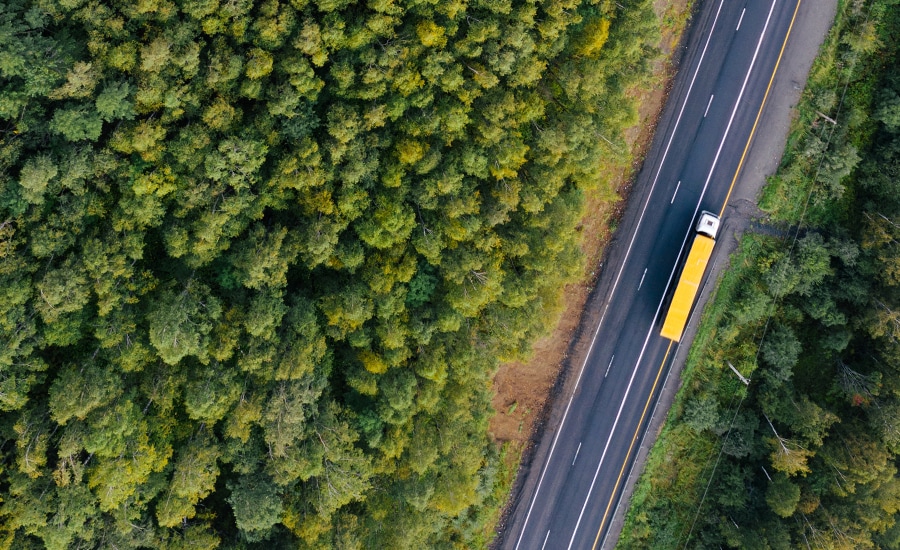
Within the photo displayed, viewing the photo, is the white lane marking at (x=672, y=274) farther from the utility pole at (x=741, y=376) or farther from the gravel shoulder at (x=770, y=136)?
the utility pole at (x=741, y=376)

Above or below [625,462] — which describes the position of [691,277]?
above

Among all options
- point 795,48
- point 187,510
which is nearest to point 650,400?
point 795,48

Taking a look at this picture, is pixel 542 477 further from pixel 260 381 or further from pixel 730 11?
pixel 730 11

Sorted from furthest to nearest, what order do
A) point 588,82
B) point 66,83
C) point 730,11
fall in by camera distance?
point 730,11, point 588,82, point 66,83

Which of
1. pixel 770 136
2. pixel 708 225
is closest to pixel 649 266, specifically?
pixel 708 225

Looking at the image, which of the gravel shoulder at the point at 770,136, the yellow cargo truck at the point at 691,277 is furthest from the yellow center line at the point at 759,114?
the yellow cargo truck at the point at 691,277

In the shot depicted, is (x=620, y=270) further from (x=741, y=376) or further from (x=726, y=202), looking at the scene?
(x=741, y=376)
